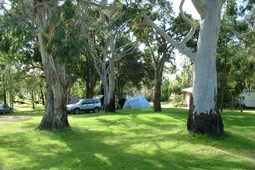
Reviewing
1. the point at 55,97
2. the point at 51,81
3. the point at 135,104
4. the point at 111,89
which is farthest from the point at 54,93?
the point at 135,104

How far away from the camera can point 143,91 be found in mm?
78188

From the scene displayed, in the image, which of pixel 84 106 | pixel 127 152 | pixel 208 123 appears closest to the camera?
pixel 127 152

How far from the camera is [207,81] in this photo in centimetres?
1312

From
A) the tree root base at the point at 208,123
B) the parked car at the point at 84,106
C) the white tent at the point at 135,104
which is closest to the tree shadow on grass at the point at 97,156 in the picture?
the tree root base at the point at 208,123

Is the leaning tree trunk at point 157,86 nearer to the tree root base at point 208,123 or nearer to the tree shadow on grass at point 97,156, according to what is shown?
the tree shadow on grass at point 97,156

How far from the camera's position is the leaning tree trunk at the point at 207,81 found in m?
13.0

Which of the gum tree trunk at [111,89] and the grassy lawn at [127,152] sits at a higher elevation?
the gum tree trunk at [111,89]

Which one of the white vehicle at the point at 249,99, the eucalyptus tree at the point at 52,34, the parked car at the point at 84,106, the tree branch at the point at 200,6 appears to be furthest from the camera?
the white vehicle at the point at 249,99

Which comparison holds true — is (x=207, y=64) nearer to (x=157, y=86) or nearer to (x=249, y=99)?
(x=157, y=86)

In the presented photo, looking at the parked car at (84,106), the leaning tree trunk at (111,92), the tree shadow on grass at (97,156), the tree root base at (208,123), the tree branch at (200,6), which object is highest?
the tree branch at (200,6)

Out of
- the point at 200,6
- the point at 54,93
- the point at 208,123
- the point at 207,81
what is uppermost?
the point at 200,6

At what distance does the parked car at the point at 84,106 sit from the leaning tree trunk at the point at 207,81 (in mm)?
26959

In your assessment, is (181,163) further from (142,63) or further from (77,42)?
(142,63)

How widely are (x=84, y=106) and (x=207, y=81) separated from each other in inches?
1096
